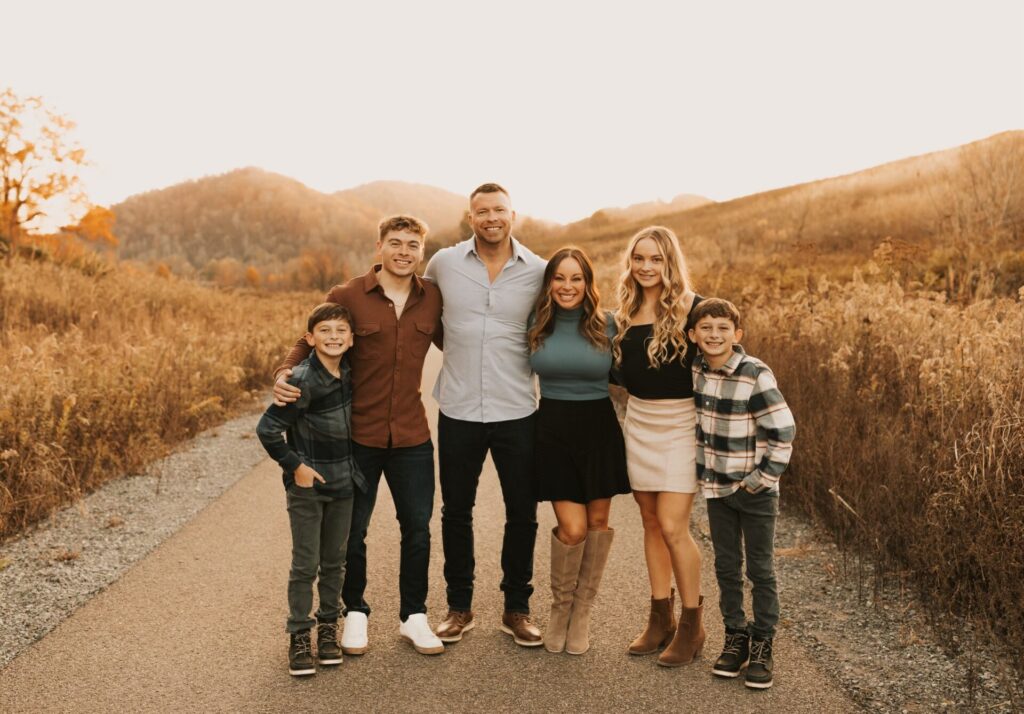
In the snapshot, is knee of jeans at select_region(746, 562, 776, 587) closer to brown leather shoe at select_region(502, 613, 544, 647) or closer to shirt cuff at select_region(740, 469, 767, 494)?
shirt cuff at select_region(740, 469, 767, 494)

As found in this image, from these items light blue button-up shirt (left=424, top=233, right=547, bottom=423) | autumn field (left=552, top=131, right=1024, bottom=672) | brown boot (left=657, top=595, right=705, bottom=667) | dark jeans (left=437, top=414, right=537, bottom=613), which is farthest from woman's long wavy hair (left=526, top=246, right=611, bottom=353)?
autumn field (left=552, top=131, right=1024, bottom=672)

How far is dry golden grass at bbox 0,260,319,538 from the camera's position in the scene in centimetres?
615

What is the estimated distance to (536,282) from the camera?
427cm

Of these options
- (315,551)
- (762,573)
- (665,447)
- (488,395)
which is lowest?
(762,573)

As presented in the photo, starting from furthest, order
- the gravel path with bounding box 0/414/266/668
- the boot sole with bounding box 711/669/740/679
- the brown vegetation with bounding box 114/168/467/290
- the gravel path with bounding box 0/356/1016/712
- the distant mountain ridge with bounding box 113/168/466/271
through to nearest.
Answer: the distant mountain ridge with bounding box 113/168/466/271
the brown vegetation with bounding box 114/168/467/290
the gravel path with bounding box 0/414/266/668
the boot sole with bounding box 711/669/740/679
the gravel path with bounding box 0/356/1016/712

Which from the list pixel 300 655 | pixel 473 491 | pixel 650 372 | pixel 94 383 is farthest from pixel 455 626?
pixel 94 383

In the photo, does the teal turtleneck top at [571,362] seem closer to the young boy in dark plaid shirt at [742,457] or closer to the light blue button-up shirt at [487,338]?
the light blue button-up shirt at [487,338]

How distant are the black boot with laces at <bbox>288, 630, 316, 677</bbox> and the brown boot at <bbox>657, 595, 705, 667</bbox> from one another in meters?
1.67

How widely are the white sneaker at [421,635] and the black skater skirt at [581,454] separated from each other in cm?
90

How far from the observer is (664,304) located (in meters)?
3.92

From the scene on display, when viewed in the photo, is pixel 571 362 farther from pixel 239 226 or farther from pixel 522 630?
pixel 239 226

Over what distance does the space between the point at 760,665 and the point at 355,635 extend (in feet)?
6.41

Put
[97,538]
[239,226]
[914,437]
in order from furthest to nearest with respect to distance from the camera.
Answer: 1. [239,226]
2. [97,538]
3. [914,437]

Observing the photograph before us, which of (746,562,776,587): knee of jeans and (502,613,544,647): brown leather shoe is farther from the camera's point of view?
(502,613,544,647): brown leather shoe
